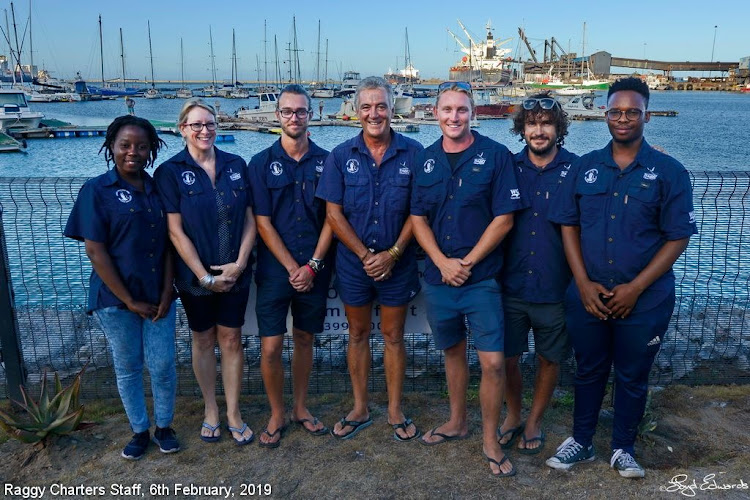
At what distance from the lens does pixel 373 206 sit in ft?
13.2

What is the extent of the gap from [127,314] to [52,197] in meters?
1.62

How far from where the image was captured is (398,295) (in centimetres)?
415

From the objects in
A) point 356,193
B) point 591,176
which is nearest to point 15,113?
point 356,193

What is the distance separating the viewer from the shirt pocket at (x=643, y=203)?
11.1ft

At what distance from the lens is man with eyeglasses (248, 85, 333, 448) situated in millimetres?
4094

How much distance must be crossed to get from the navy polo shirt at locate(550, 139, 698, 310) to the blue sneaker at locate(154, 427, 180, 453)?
284cm

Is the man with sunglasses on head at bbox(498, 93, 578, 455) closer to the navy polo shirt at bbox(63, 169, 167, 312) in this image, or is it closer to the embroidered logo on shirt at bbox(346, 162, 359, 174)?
the embroidered logo on shirt at bbox(346, 162, 359, 174)

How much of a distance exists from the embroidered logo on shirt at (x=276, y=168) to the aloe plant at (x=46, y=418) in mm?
1897

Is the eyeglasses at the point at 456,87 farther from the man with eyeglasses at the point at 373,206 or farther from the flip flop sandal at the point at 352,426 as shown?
the flip flop sandal at the point at 352,426

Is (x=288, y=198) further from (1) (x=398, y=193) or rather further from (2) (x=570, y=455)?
(2) (x=570, y=455)

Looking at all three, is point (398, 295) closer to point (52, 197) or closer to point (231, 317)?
point (231, 317)

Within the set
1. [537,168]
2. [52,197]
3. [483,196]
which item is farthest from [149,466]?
[537,168]
